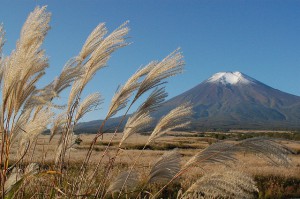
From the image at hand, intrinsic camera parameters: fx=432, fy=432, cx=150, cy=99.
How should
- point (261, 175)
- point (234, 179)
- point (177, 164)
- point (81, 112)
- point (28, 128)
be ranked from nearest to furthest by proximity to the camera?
point (234, 179)
point (28, 128)
point (177, 164)
point (81, 112)
point (261, 175)

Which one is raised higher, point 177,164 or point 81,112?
point 81,112

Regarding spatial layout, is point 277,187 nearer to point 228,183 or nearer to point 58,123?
point 58,123

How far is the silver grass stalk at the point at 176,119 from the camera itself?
3270 mm

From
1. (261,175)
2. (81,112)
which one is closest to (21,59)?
(81,112)

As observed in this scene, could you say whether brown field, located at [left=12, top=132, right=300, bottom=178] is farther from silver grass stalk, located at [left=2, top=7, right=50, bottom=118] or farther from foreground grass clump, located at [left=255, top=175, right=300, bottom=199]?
silver grass stalk, located at [left=2, top=7, right=50, bottom=118]

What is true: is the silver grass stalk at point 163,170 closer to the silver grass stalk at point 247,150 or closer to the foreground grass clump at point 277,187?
the silver grass stalk at point 247,150

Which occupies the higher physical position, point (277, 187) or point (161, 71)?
point (161, 71)

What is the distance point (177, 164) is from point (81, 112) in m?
1.30

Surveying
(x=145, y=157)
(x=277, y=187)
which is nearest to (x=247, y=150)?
(x=277, y=187)

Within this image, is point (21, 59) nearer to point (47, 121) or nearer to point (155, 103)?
point (47, 121)

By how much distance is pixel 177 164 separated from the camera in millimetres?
3273

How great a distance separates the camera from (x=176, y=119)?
3314 mm

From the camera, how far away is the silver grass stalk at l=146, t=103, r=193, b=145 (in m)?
3.27

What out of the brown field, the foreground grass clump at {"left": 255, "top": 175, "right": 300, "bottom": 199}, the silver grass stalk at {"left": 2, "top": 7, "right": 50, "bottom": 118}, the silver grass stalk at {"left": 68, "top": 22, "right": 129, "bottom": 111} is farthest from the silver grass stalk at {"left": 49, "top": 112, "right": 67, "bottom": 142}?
the foreground grass clump at {"left": 255, "top": 175, "right": 300, "bottom": 199}
